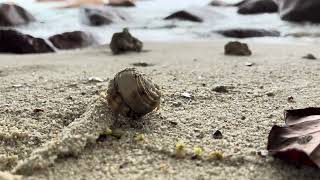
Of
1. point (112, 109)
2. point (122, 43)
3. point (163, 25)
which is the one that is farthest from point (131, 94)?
point (163, 25)

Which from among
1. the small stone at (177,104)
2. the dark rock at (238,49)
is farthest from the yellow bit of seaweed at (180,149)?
the dark rock at (238,49)

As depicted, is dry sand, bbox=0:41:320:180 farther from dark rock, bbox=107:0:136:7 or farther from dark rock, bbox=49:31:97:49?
dark rock, bbox=107:0:136:7

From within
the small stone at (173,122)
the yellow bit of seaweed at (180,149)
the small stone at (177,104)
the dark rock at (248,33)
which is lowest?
the yellow bit of seaweed at (180,149)

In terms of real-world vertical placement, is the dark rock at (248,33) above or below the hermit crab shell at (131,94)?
below

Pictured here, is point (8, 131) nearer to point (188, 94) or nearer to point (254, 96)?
point (188, 94)

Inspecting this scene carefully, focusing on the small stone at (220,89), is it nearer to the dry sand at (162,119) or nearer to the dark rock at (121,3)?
the dry sand at (162,119)

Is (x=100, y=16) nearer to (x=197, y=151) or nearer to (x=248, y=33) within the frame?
(x=248, y=33)
